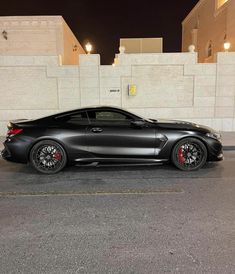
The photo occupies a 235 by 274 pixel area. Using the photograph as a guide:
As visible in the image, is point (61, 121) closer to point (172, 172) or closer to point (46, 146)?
point (46, 146)

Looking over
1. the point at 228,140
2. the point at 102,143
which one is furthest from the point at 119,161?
the point at 228,140

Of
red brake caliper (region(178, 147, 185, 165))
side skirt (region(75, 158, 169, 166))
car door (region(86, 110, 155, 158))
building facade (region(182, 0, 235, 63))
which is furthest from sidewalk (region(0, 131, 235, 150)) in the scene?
Result: building facade (region(182, 0, 235, 63))

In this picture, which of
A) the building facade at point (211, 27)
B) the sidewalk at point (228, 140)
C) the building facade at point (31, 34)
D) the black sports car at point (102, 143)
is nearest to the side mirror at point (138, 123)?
the black sports car at point (102, 143)

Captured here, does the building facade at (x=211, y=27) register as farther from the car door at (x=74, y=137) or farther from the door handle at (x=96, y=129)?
the car door at (x=74, y=137)

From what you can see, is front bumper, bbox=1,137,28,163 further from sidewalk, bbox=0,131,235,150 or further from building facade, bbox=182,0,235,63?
building facade, bbox=182,0,235,63

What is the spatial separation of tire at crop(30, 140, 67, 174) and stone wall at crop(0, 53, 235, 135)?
223 inches

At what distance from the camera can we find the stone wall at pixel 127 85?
1155cm

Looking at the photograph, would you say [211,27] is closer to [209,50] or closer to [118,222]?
[209,50]

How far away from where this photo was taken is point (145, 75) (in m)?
11.7

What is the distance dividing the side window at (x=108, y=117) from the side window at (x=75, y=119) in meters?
0.14

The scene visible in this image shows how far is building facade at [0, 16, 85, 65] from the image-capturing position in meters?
15.7

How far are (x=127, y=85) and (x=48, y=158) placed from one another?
20.6 ft

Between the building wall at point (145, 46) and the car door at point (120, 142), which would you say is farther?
the building wall at point (145, 46)

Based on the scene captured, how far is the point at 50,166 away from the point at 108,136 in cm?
143
